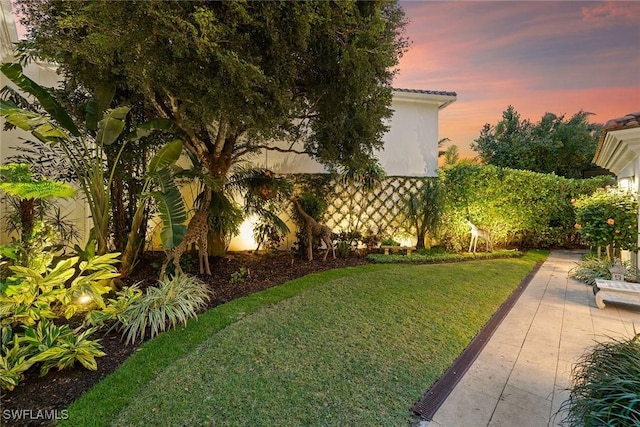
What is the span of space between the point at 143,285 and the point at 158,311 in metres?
1.65

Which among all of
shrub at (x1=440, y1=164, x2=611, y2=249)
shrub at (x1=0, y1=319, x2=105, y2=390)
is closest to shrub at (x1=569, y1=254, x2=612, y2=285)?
shrub at (x1=440, y1=164, x2=611, y2=249)

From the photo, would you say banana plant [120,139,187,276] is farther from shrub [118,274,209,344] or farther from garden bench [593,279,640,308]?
garden bench [593,279,640,308]

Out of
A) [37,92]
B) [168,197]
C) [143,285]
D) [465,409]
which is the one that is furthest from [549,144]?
[37,92]

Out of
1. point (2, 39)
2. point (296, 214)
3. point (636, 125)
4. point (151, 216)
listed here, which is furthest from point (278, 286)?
point (2, 39)

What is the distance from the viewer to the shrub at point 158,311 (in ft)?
10.4

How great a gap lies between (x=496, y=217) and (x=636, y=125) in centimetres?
492

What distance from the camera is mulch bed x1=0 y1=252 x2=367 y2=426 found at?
7.23 ft

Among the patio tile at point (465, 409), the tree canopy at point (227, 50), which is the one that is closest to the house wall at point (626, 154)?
the tree canopy at point (227, 50)

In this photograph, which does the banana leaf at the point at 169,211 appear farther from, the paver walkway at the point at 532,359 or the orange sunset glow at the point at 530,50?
the orange sunset glow at the point at 530,50

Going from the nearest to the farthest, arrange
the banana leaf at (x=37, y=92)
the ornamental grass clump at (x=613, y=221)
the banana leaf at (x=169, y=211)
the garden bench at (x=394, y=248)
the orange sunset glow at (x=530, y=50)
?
the banana leaf at (x=169, y=211), the banana leaf at (x=37, y=92), the orange sunset glow at (x=530, y=50), the ornamental grass clump at (x=613, y=221), the garden bench at (x=394, y=248)

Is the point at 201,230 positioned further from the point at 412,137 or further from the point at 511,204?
the point at 511,204

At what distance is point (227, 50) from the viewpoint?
327cm

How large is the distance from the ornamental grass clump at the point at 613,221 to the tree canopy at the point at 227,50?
184 inches

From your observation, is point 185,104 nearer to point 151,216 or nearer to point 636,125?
point 151,216
